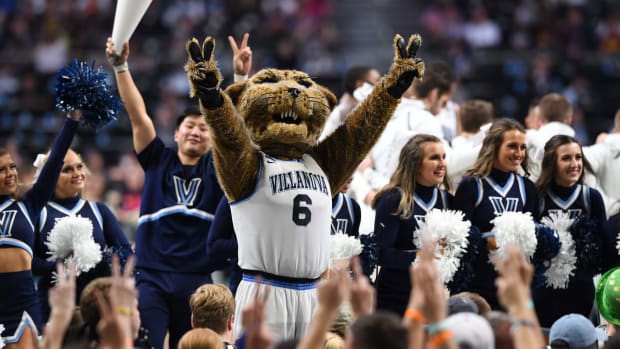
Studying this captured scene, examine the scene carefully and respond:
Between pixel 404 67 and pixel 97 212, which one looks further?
pixel 97 212

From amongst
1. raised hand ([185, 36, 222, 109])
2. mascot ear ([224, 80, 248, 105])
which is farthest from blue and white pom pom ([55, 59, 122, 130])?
raised hand ([185, 36, 222, 109])

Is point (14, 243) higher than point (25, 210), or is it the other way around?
point (25, 210)

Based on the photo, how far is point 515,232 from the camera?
6.97 m

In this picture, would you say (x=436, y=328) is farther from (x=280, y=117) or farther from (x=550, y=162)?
(x=550, y=162)

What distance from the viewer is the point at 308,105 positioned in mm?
6090

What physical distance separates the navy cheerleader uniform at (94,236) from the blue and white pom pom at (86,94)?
854mm

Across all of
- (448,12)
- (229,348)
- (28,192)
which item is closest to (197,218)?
(28,192)

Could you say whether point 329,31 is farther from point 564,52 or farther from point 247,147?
point 247,147

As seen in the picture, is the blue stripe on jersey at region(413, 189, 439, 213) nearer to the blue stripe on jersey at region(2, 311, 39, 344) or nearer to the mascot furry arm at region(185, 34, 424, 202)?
the mascot furry arm at region(185, 34, 424, 202)

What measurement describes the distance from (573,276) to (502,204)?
64cm

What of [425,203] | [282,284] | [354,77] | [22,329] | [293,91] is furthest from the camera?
[354,77]

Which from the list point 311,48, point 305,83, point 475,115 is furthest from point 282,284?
point 311,48

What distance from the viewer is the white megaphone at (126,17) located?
649cm

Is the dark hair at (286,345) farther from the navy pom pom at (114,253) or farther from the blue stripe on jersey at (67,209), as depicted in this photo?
the blue stripe on jersey at (67,209)
